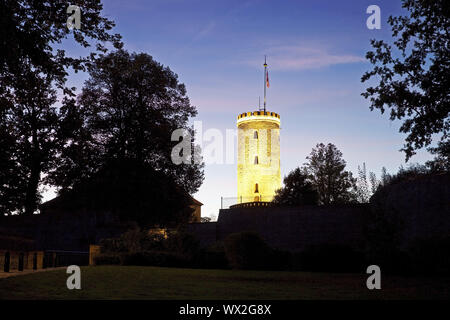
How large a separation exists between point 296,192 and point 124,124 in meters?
24.6

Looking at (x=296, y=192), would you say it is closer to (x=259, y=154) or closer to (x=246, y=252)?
(x=259, y=154)

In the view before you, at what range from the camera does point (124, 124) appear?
33.7m

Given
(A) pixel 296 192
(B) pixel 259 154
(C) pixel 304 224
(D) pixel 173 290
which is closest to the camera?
(D) pixel 173 290

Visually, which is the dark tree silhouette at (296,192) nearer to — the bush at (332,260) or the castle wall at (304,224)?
the castle wall at (304,224)

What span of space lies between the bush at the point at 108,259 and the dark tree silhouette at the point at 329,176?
4033 centimetres

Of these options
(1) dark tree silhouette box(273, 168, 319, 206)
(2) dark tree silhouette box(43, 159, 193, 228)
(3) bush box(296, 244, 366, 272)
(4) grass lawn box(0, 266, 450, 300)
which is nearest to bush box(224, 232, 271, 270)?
(3) bush box(296, 244, 366, 272)

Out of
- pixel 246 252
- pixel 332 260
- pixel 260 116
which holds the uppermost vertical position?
pixel 260 116

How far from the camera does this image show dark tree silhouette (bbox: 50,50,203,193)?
31.8 meters

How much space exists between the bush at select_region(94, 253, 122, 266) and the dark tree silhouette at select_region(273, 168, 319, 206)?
31.9m

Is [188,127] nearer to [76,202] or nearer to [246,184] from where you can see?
[76,202]

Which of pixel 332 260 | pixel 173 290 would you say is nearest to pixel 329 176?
pixel 332 260

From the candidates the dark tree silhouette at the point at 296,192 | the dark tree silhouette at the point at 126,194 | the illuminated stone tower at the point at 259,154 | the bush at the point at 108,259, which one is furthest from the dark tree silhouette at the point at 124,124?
the illuminated stone tower at the point at 259,154

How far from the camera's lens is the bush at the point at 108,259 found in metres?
19.9

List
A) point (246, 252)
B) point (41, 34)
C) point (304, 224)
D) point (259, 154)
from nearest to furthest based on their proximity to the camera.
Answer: point (41, 34), point (246, 252), point (304, 224), point (259, 154)
